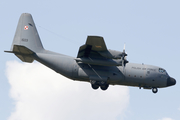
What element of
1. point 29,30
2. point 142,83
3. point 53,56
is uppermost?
point 29,30

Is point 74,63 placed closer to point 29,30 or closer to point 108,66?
point 108,66

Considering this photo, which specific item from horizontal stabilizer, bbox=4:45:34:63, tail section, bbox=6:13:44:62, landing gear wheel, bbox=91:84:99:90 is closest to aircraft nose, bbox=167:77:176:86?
landing gear wheel, bbox=91:84:99:90

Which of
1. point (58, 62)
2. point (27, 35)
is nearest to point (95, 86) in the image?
point (58, 62)

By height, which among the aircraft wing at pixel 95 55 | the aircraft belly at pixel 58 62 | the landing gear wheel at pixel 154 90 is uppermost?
the aircraft wing at pixel 95 55

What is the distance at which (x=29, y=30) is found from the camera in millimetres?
31391

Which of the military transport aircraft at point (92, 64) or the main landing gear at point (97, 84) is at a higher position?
the military transport aircraft at point (92, 64)

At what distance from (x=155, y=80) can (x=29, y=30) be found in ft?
43.8

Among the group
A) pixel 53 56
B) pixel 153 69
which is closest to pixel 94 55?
pixel 53 56

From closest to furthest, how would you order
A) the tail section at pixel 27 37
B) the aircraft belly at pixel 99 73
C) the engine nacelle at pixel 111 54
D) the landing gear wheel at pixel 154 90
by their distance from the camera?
1. the engine nacelle at pixel 111 54
2. the aircraft belly at pixel 99 73
3. the tail section at pixel 27 37
4. the landing gear wheel at pixel 154 90

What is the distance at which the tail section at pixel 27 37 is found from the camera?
3083cm

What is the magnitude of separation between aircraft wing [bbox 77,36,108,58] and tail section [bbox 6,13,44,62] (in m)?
4.79

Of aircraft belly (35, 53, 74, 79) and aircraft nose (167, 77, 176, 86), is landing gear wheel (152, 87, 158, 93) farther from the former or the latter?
aircraft belly (35, 53, 74, 79)

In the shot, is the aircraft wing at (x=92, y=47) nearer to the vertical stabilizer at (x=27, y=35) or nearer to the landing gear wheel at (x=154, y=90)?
the vertical stabilizer at (x=27, y=35)

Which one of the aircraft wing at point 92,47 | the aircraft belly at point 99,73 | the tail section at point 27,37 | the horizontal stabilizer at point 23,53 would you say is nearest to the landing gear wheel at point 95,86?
the aircraft belly at point 99,73
